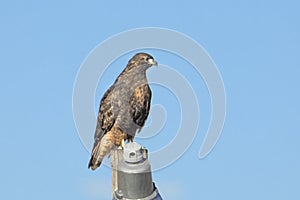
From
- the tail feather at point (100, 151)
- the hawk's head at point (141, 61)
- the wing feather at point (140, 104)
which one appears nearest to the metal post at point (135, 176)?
the hawk's head at point (141, 61)

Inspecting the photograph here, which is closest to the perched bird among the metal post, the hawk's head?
the hawk's head

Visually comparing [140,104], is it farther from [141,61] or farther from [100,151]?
[141,61]

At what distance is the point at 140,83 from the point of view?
247 inches

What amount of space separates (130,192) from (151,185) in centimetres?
10

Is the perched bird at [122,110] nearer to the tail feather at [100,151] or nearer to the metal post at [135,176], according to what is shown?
the tail feather at [100,151]

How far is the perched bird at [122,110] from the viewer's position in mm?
6203

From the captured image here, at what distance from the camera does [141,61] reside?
5875mm

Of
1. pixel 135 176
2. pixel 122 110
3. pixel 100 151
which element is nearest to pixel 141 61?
pixel 122 110

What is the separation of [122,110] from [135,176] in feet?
12.4

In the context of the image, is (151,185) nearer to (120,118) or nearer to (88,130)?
(88,130)

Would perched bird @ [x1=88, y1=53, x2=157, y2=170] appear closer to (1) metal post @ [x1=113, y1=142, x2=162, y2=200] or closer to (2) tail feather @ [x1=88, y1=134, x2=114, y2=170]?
(2) tail feather @ [x1=88, y1=134, x2=114, y2=170]

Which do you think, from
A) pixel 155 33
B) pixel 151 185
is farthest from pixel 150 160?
pixel 155 33

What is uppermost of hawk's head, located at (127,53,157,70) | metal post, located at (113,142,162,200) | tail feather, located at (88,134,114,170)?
hawk's head, located at (127,53,157,70)

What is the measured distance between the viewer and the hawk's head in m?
5.73
